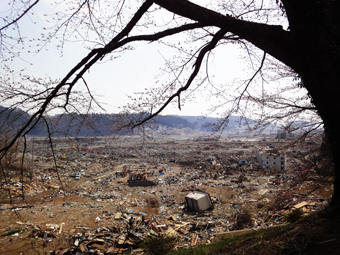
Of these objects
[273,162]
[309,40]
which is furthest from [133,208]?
[273,162]

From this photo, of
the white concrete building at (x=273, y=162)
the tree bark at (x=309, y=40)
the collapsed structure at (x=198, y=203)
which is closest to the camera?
the tree bark at (x=309, y=40)

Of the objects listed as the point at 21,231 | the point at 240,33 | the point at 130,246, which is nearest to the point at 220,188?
the point at 130,246

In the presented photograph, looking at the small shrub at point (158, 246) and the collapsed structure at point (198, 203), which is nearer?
the small shrub at point (158, 246)

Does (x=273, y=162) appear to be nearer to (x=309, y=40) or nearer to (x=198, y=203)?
(x=198, y=203)

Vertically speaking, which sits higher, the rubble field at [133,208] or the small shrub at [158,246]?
the small shrub at [158,246]

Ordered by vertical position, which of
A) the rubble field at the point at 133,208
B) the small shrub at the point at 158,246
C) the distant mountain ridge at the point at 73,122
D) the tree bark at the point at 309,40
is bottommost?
the rubble field at the point at 133,208

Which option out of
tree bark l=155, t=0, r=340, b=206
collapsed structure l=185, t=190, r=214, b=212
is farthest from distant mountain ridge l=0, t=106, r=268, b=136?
collapsed structure l=185, t=190, r=214, b=212

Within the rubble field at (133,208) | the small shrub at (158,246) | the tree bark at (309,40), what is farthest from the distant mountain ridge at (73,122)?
the small shrub at (158,246)

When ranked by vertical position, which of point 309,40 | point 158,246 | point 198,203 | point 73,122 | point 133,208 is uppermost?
point 309,40

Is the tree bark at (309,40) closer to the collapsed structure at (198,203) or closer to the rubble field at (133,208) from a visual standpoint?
Result: the rubble field at (133,208)

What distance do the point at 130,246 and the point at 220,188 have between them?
9.21 metres

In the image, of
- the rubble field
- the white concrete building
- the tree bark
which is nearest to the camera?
the tree bark

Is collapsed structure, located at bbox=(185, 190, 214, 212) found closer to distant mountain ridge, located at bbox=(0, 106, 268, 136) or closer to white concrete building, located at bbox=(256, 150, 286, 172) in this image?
distant mountain ridge, located at bbox=(0, 106, 268, 136)

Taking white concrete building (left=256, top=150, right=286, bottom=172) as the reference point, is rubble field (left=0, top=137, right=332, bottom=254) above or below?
below
